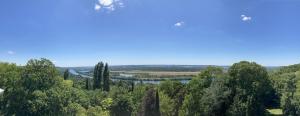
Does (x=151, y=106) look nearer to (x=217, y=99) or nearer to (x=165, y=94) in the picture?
(x=217, y=99)

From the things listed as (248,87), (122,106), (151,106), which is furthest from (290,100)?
(151,106)

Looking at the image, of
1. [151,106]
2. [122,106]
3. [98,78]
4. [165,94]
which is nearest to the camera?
[151,106]

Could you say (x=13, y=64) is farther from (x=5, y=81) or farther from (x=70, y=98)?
(x=70, y=98)

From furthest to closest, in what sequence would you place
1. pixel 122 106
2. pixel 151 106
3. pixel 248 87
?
pixel 122 106
pixel 248 87
pixel 151 106

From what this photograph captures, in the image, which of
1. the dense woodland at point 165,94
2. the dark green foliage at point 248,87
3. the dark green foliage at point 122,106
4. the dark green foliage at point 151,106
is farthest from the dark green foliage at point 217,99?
the dark green foliage at point 151,106

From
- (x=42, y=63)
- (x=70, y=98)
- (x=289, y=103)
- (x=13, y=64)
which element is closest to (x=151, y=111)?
(x=70, y=98)

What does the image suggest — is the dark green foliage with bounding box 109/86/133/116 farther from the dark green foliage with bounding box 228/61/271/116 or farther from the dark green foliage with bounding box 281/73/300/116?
the dark green foliage with bounding box 281/73/300/116

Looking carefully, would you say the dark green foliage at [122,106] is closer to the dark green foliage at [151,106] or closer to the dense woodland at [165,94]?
the dense woodland at [165,94]

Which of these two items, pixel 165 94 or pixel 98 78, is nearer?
pixel 165 94

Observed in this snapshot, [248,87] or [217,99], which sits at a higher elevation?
[248,87]
